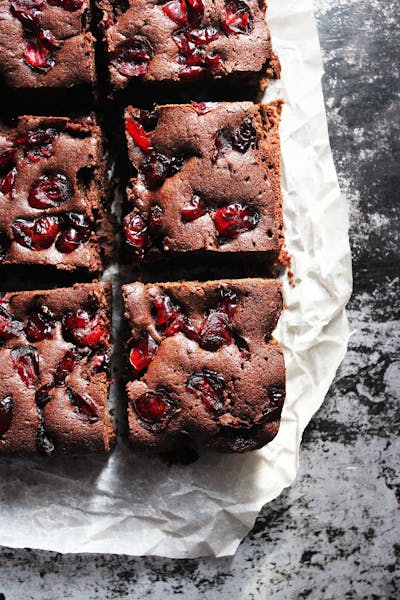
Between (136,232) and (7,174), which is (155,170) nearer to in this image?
(136,232)

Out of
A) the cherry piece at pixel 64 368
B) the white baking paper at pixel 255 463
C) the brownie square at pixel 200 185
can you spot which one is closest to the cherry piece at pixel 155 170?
the brownie square at pixel 200 185

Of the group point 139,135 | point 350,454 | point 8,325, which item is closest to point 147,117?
point 139,135

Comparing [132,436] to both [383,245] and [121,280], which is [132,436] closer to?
[121,280]

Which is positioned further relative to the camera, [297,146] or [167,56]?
[297,146]

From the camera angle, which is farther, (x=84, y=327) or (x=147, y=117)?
(x=147, y=117)

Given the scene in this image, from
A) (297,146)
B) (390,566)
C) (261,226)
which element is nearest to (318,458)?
(390,566)

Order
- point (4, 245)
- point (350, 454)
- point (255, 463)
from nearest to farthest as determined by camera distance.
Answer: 1. point (4, 245)
2. point (255, 463)
3. point (350, 454)

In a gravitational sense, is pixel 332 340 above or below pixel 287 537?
above
